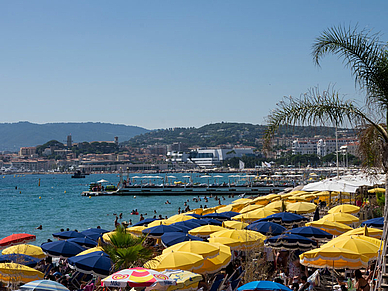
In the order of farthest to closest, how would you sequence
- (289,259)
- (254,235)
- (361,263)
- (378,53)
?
(289,259) < (254,235) < (361,263) < (378,53)

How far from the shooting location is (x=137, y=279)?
613 cm

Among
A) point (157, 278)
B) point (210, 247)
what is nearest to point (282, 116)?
point (157, 278)

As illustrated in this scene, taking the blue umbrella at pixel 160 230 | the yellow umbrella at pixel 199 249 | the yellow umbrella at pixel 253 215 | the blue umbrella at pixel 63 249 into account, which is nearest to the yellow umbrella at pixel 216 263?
the yellow umbrella at pixel 199 249

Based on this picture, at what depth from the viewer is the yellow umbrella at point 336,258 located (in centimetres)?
809

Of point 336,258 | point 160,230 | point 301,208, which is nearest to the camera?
point 336,258

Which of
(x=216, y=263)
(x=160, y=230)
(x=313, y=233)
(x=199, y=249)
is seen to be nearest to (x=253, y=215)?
(x=160, y=230)

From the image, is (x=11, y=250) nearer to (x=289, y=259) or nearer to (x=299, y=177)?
(x=289, y=259)

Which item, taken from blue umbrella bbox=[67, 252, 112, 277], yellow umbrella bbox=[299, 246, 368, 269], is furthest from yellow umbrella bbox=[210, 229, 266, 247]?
blue umbrella bbox=[67, 252, 112, 277]

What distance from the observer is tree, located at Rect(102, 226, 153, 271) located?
724cm

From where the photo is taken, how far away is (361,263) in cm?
816

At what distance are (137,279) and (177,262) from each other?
1.80 m

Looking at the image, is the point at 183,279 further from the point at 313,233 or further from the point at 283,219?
the point at 283,219

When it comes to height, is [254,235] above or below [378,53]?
below

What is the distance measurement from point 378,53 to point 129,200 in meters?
46.9
